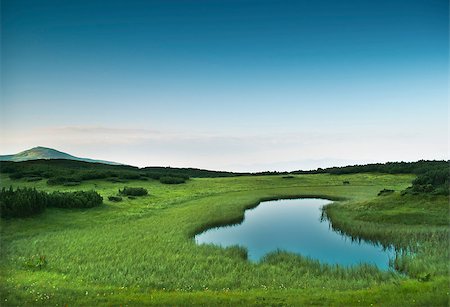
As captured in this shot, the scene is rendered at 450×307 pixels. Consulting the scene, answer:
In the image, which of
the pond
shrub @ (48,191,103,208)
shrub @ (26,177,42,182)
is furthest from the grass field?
shrub @ (26,177,42,182)

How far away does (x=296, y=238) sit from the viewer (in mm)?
32875

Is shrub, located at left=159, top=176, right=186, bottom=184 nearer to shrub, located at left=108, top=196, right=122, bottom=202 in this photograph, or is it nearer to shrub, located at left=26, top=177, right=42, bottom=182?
shrub, located at left=26, top=177, right=42, bottom=182

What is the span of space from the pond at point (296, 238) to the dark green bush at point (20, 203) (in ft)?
55.5

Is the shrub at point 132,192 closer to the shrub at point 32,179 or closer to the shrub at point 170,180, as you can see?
the shrub at point 170,180

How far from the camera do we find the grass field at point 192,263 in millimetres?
17031

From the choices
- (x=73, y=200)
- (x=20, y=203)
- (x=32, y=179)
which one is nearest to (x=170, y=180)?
(x=32, y=179)

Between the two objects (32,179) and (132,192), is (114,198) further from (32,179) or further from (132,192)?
(32,179)

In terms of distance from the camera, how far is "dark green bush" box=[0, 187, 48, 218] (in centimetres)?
3275

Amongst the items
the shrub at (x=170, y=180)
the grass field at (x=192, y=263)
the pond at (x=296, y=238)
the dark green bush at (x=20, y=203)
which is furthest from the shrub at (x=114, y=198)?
the shrub at (x=170, y=180)

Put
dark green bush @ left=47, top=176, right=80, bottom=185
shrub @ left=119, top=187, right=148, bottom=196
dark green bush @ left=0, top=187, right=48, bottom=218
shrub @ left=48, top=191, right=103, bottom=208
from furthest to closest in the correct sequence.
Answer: dark green bush @ left=47, top=176, right=80, bottom=185 < shrub @ left=119, top=187, right=148, bottom=196 < shrub @ left=48, top=191, right=103, bottom=208 < dark green bush @ left=0, top=187, right=48, bottom=218

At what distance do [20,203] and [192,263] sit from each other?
814 inches

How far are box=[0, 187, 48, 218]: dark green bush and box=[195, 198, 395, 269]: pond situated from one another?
16.9 meters

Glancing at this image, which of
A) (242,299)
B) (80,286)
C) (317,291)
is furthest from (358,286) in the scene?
(80,286)

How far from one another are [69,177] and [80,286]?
146 feet
